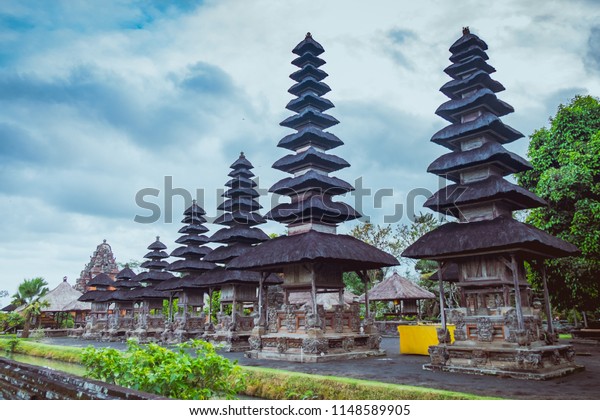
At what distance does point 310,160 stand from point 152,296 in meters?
20.5

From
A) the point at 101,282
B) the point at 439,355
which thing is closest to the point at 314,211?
the point at 439,355

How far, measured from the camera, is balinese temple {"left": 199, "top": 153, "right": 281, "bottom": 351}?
928 inches

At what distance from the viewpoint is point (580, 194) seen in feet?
69.0

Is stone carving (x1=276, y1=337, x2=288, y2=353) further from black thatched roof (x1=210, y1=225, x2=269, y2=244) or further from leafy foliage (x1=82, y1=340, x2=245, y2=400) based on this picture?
leafy foliage (x1=82, y1=340, x2=245, y2=400)

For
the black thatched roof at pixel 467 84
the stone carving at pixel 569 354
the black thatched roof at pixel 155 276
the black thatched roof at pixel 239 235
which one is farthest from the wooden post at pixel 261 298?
the black thatched roof at pixel 155 276

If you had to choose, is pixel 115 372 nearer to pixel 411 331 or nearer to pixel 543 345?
pixel 543 345

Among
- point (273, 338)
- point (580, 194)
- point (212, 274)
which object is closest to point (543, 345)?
point (273, 338)

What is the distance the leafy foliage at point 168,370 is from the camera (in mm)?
5984

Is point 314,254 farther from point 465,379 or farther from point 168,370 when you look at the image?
point 168,370

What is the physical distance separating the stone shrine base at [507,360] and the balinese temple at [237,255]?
35.1 feet

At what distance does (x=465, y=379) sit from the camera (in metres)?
11.4

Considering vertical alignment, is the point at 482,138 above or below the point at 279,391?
above

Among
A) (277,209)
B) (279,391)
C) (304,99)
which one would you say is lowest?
(279,391)
